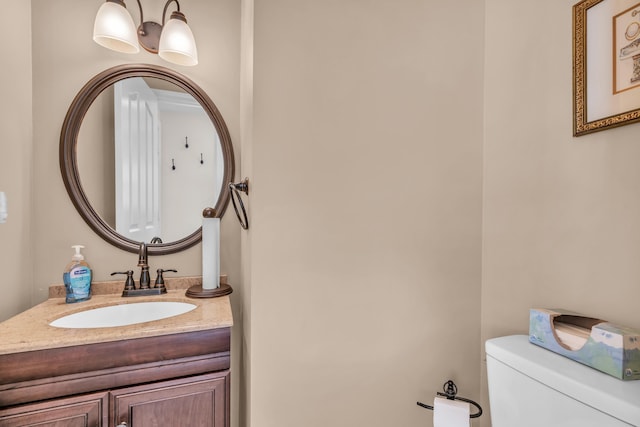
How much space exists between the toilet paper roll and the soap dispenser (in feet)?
4.48

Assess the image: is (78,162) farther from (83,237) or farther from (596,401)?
(596,401)

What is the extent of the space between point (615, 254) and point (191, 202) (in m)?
1.57

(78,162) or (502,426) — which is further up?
(78,162)

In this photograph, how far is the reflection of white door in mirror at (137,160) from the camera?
1399 mm

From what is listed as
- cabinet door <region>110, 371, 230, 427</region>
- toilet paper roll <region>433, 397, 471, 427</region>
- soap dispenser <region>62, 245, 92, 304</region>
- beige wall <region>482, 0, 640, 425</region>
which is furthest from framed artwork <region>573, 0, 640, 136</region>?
soap dispenser <region>62, 245, 92, 304</region>

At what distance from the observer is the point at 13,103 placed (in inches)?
46.0

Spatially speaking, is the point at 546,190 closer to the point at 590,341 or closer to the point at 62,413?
the point at 590,341

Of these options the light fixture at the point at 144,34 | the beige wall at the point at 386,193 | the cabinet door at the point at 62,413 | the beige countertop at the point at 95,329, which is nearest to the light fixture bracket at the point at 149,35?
the light fixture at the point at 144,34

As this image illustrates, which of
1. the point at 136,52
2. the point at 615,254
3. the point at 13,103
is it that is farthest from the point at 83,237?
the point at 615,254

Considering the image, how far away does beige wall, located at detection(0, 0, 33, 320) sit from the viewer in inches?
43.9

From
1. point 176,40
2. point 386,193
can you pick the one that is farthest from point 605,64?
point 176,40

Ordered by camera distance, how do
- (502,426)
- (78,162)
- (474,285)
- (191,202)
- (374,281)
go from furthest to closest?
(191,202) < (78,162) < (474,285) < (374,281) < (502,426)

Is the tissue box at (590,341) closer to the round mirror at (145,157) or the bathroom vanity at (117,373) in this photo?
the bathroom vanity at (117,373)

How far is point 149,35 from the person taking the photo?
141 centimetres
